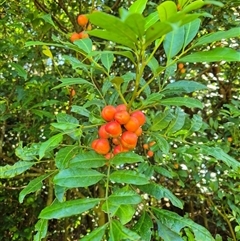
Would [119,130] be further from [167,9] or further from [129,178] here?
[167,9]

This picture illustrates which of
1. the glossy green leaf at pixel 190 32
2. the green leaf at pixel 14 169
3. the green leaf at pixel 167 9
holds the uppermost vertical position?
the green leaf at pixel 167 9

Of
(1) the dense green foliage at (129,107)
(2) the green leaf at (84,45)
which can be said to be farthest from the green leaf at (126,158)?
(2) the green leaf at (84,45)

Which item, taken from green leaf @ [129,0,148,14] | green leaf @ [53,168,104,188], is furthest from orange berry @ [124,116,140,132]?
green leaf @ [129,0,148,14]

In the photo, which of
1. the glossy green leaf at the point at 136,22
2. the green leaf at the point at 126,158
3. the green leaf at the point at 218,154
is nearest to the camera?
the glossy green leaf at the point at 136,22

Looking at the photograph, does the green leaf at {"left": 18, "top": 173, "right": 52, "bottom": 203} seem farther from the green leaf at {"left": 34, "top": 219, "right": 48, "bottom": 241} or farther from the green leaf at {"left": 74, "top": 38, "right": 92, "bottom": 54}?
the green leaf at {"left": 74, "top": 38, "right": 92, "bottom": 54}

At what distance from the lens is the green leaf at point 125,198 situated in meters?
0.72

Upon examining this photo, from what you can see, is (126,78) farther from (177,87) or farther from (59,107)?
(59,107)

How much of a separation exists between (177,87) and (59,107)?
3.35 feet

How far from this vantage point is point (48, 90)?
1687 millimetres

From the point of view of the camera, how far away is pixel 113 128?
82cm

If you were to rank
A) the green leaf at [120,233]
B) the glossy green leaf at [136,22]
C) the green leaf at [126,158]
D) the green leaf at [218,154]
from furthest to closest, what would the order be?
1. the green leaf at [218,154]
2. the green leaf at [126,158]
3. the green leaf at [120,233]
4. the glossy green leaf at [136,22]

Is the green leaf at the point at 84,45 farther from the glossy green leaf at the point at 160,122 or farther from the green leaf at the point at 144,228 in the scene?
the green leaf at the point at 144,228

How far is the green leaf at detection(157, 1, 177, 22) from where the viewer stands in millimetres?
596

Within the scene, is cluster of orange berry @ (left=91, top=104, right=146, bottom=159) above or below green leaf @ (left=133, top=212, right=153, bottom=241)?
above
